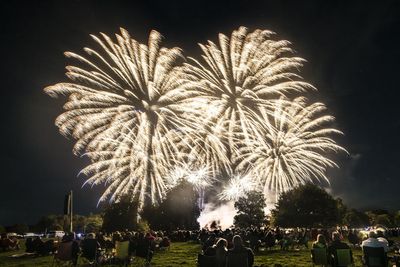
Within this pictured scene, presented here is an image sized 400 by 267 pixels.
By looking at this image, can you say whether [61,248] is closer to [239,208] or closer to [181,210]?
[181,210]

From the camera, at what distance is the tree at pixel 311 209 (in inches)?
3263

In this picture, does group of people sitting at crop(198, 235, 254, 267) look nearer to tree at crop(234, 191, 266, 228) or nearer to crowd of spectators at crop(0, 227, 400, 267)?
crowd of spectators at crop(0, 227, 400, 267)

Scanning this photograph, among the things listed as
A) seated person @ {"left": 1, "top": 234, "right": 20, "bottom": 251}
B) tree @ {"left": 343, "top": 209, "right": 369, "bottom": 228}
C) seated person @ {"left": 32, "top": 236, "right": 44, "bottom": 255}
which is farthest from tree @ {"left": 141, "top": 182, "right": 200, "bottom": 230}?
tree @ {"left": 343, "top": 209, "right": 369, "bottom": 228}

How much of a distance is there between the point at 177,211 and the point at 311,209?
2883 cm

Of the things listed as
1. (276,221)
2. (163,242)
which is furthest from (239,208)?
(163,242)

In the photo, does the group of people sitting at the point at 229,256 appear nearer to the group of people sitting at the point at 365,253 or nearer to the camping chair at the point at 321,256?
the group of people sitting at the point at 365,253

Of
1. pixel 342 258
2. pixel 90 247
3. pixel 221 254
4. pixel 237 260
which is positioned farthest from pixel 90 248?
pixel 342 258

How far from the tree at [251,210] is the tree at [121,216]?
39.2 meters

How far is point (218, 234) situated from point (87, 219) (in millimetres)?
129062

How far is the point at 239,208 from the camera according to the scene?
4488 inches

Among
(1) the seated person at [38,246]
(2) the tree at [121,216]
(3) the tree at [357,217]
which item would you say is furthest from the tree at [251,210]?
(1) the seated person at [38,246]

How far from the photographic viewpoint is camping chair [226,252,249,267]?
1115cm

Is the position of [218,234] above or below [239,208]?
below

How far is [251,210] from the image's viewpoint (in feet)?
374
